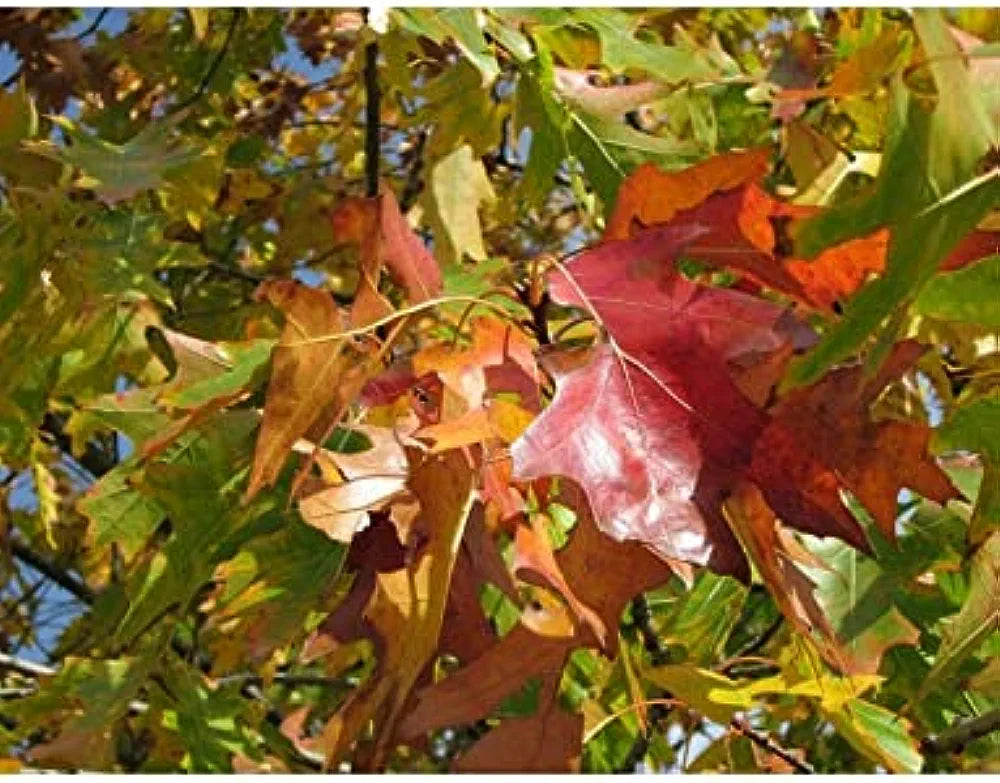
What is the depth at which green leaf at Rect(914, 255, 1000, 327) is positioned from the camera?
3.14ft

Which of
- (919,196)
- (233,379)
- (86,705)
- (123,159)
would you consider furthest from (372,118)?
(919,196)

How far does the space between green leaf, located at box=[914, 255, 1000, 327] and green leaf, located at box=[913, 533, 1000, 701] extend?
23cm

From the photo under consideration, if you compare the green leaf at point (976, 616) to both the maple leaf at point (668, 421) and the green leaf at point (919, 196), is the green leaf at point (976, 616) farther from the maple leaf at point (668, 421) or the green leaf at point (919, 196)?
the green leaf at point (919, 196)

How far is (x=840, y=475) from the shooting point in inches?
37.1

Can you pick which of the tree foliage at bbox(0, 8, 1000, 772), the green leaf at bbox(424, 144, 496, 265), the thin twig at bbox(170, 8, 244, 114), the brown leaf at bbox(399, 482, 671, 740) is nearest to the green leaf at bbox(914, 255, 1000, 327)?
the tree foliage at bbox(0, 8, 1000, 772)

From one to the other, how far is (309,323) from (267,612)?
23cm

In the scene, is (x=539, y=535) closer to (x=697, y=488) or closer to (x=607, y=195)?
(x=697, y=488)

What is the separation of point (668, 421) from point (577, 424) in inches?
2.2

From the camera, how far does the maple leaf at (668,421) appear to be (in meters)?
0.87

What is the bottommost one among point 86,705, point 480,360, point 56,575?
point 56,575

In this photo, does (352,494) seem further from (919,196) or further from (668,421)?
(919,196)

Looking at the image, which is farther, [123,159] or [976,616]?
[123,159]

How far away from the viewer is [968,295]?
0.96m

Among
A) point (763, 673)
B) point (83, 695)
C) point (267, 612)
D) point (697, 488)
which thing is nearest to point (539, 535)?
point (697, 488)
